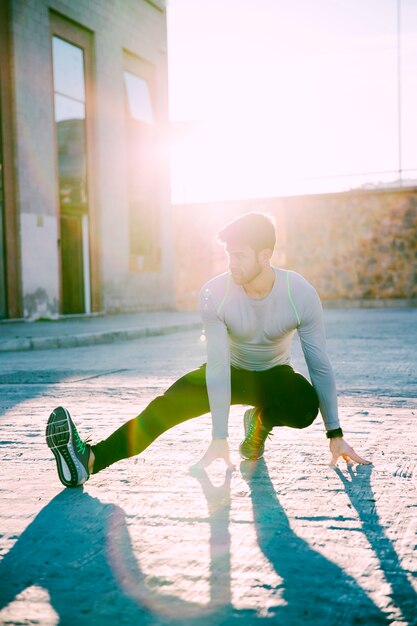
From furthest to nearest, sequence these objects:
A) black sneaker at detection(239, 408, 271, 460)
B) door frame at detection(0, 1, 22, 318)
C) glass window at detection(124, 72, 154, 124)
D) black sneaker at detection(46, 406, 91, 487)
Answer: glass window at detection(124, 72, 154, 124) < door frame at detection(0, 1, 22, 318) < black sneaker at detection(239, 408, 271, 460) < black sneaker at detection(46, 406, 91, 487)

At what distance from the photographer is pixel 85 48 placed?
63.1ft

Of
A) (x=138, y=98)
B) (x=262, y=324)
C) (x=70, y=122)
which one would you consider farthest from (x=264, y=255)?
(x=138, y=98)

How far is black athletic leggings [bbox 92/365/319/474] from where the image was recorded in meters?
3.65

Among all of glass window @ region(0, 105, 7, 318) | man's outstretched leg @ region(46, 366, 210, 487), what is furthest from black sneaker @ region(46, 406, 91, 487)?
glass window @ region(0, 105, 7, 318)

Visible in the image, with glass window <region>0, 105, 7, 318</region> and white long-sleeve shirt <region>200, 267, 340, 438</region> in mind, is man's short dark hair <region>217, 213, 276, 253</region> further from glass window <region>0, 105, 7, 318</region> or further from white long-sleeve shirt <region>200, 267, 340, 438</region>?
glass window <region>0, 105, 7, 318</region>

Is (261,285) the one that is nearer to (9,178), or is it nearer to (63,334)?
(63,334)

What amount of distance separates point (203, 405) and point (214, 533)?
Answer: 3.43 ft

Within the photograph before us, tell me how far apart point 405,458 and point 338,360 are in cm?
499

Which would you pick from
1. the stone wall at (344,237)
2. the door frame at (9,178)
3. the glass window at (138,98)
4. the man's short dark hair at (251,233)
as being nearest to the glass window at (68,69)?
the door frame at (9,178)

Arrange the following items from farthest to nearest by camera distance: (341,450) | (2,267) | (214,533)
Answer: (2,267) → (341,450) → (214,533)

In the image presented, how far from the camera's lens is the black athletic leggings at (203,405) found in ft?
12.0

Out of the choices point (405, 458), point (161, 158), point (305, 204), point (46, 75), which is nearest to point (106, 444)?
point (405, 458)

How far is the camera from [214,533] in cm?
279

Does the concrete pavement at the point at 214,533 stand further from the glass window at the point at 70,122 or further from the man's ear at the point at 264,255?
the glass window at the point at 70,122
